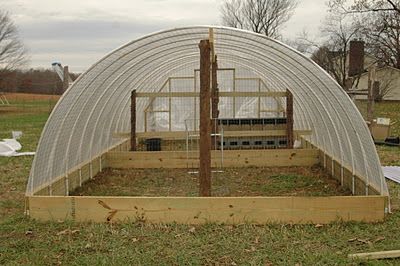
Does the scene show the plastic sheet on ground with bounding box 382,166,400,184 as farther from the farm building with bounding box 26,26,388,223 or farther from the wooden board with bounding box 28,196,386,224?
the wooden board with bounding box 28,196,386,224

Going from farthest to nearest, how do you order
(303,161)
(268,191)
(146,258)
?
(303,161)
(268,191)
(146,258)

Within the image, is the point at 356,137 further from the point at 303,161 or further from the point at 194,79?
the point at 194,79

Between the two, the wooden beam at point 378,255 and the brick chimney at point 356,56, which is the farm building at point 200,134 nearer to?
the wooden beam at point 378,255

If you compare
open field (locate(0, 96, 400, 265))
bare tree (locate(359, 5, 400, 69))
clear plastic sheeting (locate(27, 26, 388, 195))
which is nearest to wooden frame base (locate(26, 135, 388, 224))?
open field (locate(0, 96, 400, 265))

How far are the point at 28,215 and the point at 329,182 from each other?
17.1 ft

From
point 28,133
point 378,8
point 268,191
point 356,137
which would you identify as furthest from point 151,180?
point 378,8

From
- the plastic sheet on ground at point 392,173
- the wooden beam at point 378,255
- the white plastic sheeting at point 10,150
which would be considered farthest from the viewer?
the white plastic sheeting at point 10,150

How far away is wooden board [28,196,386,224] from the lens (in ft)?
20.4

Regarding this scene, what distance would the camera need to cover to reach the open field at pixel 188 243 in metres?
5.02

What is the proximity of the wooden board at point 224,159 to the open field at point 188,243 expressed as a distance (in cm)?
428

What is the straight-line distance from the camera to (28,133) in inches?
749

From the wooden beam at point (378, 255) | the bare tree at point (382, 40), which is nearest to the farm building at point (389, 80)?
the bare tree at point (382, 40)

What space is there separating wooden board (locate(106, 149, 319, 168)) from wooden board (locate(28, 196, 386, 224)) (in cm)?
451

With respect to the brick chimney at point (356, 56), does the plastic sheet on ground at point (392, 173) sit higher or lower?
lower
